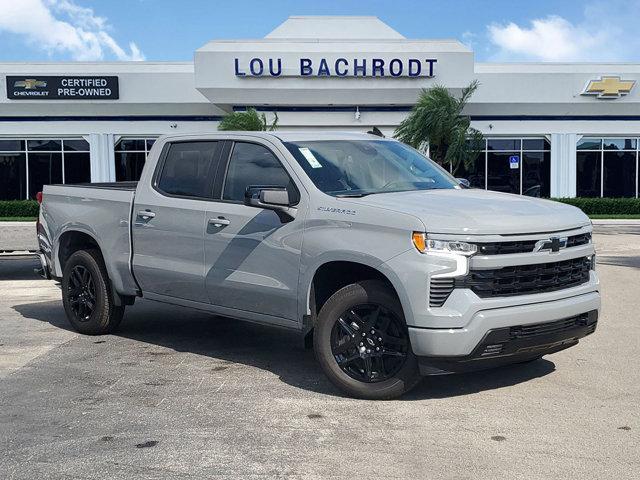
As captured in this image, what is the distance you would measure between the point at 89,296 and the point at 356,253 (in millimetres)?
3708

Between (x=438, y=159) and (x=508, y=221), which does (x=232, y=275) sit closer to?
(x=508, y=221)

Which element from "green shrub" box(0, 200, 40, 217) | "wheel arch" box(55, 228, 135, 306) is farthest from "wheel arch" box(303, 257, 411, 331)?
"green shrub" box(0, 200, 40, 217)

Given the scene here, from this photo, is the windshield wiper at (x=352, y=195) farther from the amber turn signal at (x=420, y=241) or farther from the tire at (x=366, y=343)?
the amber turn signal at (x=420, y=241)

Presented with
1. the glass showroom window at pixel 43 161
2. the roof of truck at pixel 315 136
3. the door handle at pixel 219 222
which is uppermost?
the glass showroom window at pixel 43 161

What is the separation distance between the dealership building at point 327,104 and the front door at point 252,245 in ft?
87.0

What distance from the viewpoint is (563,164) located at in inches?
1389

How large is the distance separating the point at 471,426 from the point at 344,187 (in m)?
2.13

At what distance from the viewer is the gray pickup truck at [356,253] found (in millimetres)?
5305

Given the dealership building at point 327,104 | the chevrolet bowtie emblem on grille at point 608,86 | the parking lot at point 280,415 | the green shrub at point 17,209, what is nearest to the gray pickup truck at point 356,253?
the parking lot at point 280,415

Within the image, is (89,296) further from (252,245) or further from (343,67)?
(343,67)

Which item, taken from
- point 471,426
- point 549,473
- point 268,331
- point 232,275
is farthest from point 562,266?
point 268,331

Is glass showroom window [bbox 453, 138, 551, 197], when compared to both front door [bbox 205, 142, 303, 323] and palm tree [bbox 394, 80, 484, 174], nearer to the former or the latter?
palm tree [bbox 394, 80, 484, 174]

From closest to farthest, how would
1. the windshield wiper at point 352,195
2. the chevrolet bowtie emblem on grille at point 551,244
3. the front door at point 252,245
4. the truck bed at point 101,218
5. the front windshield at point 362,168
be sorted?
the chevrolet bowtie emblem on grille at point 551,244 → the windshield wiper at point 352,195 → the front door at point 252,245 → the front windshield at point 362,168 → the truck bed at point 101,218

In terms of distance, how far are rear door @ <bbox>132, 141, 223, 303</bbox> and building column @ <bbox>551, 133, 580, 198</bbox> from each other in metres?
30.1
